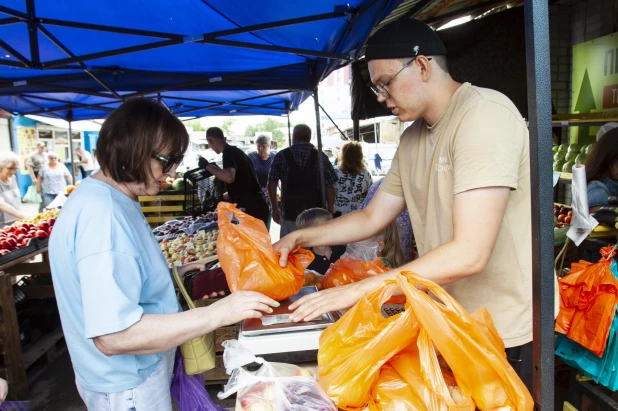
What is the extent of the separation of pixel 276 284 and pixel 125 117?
2.69 feet

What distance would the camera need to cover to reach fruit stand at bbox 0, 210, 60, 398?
359 cm

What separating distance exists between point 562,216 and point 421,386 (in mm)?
3083

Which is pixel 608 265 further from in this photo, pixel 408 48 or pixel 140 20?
pixel 140 20

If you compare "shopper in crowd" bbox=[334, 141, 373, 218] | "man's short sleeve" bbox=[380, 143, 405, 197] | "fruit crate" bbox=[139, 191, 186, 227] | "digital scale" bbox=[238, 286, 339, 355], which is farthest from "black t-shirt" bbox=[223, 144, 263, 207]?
"digital scale" bbox=[238, 286, 339, 355]

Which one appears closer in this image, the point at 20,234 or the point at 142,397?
the point at 142,397

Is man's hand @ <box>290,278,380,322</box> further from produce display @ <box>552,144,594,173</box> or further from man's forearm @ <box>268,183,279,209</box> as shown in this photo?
man's forearm @ <box>268,183,279,209</box>

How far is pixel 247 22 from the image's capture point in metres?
3.46

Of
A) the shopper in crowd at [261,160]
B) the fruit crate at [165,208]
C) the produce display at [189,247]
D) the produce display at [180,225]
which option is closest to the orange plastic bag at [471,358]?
the produce display at [189,247]

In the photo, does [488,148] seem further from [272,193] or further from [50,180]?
[50,180]

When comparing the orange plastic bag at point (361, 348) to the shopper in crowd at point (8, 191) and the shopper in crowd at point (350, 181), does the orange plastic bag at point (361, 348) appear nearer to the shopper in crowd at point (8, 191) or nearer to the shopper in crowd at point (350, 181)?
the shopper in crowd at point (350, 181)

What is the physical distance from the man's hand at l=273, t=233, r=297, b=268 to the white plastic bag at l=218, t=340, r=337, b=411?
25.5 inches

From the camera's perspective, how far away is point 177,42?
11.5 feet

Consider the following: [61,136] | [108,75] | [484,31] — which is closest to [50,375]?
[108,75]

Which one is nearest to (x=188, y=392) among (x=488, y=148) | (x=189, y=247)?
(x=488, y=148)
